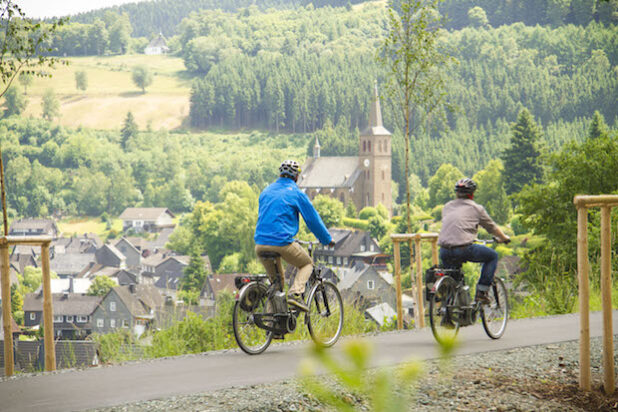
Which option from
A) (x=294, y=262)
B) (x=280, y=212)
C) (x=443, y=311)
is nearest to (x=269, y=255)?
(x=294, y=262)

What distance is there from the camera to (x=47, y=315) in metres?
6.29

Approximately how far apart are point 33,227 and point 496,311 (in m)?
132

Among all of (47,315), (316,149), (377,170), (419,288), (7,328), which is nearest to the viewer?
(7,328)

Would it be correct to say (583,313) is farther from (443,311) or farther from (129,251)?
(129,251)

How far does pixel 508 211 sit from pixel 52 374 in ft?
224

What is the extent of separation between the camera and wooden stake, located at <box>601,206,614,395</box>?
5301 millimetres

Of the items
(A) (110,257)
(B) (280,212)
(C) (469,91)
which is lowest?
(A) (110,257)

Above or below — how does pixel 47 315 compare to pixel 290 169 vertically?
below

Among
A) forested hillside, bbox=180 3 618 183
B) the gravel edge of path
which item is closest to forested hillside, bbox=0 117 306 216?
forested hillside, bbox=180 3 618 183

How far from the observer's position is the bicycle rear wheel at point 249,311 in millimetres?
6469

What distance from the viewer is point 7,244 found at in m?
6.17

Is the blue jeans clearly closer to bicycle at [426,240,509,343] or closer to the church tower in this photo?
bicycle at [426,240,509,343]

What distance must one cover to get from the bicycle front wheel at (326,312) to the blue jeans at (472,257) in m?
1.06

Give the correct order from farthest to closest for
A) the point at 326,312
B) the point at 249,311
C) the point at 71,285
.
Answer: the point at 71,285, the point at 326,312, the point at 249,311
